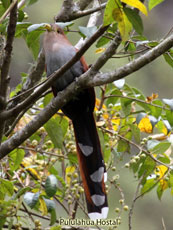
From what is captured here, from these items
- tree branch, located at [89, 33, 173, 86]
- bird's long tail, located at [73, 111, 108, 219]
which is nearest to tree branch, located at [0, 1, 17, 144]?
tree branch, located at [89, 33, 173, 86]

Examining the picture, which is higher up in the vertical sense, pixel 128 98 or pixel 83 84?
pixel 83 84

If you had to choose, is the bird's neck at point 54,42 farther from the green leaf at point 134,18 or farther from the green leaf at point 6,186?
the green leaf at point 134,18

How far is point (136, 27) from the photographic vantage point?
158 centimetres

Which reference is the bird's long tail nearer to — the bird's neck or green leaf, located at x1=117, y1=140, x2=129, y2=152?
green leaf, located at x1=117, y1=140, x2=129, y2=152

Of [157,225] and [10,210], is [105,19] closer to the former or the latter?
[10,210]

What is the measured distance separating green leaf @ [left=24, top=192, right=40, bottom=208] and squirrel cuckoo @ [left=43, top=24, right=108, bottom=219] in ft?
1.36

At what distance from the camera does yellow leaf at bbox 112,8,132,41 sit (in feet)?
4.90

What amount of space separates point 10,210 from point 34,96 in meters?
0.53

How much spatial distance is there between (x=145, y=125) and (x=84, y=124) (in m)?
0.38

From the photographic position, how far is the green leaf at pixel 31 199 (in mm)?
2008

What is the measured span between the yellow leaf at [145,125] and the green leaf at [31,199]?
29.4 inches

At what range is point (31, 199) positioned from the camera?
2.02 metres

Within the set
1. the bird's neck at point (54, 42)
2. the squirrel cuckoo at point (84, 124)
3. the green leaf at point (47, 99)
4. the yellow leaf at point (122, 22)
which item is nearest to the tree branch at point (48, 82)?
the yellow leaf at point (122, 22)

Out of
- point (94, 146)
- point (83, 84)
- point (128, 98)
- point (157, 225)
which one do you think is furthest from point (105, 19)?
point (157, 225)
